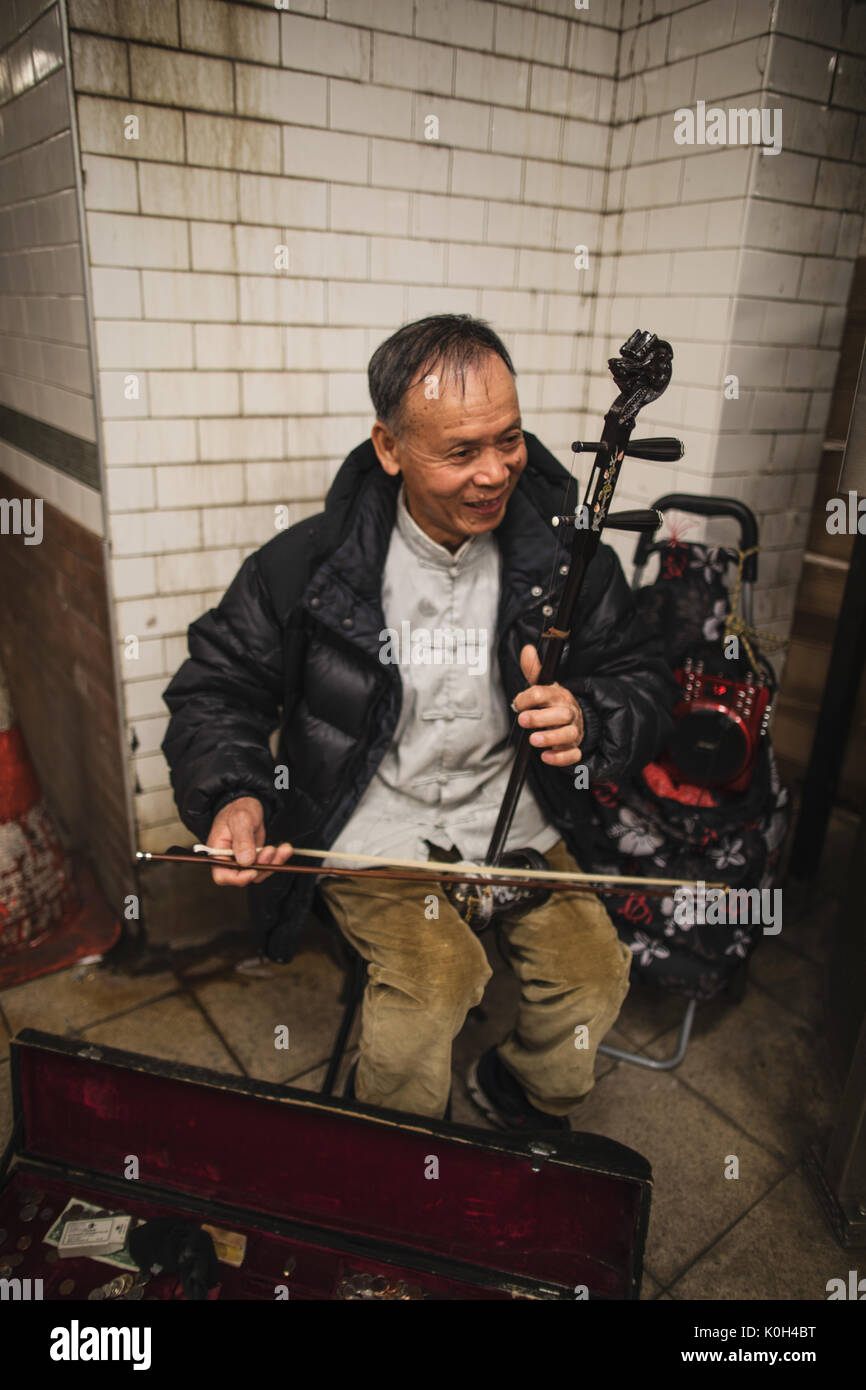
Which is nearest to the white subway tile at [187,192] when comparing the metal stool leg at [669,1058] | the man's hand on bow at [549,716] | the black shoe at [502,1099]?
the man's hand on bow at [549,716]

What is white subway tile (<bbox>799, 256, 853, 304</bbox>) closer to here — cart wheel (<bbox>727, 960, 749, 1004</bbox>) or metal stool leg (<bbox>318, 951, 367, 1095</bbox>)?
cart wheel (<bbox>727, 960, 749, 1004</bbox>)

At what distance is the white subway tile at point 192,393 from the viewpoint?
7.82 feet

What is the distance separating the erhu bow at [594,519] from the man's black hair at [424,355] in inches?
11.2

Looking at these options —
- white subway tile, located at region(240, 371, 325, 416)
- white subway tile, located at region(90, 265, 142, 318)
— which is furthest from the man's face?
white subway tile, located at region(90, 265, 142, 318)

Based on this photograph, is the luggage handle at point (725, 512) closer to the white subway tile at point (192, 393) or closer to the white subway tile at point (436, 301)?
the white subway tile at point (436, 301)

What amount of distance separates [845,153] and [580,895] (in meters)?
2.35

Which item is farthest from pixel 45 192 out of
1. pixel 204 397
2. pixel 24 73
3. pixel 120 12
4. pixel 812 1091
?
pixel 812 1091

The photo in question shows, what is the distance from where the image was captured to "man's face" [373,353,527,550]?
1853 mm

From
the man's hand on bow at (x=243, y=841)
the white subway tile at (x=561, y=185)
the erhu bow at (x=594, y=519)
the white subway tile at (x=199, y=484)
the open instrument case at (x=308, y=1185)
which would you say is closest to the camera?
the erhu bow at (x=594, y=519)

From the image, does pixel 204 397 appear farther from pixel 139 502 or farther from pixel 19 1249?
pixel 19 1249

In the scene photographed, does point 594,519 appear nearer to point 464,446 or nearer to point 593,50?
point 464,446

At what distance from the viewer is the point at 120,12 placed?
210cm

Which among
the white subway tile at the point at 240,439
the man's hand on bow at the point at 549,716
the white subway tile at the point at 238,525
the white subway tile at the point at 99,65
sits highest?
the white subway tile at the point at 99,65

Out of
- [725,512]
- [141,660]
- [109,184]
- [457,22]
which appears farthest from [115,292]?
[725,512]
